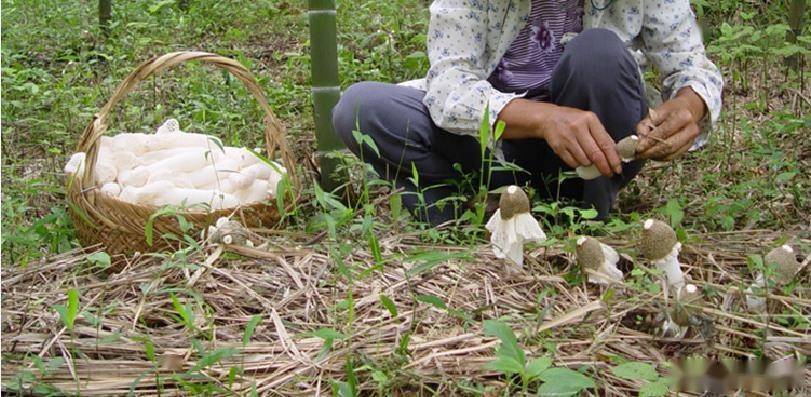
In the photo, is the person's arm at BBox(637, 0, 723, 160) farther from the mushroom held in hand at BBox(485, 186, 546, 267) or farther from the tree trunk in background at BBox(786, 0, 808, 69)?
the tree trunk in background at BBox(786, 0, 808, 69)

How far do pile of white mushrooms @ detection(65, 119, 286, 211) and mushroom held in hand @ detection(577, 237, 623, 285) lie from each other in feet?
2.78

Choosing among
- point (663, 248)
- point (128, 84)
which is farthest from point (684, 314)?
point (128, 84)

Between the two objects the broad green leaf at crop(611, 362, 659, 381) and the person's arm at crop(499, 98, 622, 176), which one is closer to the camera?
the broad green leaf at crop(611, 362, 659, 381)

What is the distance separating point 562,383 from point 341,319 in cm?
51

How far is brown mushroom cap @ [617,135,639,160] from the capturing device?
2.11 m

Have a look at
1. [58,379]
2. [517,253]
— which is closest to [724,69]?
[517,253]

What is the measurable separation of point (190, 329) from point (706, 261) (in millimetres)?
1041

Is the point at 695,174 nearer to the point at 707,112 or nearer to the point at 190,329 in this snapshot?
the point at 707,112

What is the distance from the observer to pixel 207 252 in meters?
2.09

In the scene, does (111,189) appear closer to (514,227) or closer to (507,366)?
(514,227)

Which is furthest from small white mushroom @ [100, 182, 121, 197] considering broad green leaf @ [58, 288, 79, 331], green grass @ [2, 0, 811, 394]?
broad green leaf @ [58, 288, 79, 331]

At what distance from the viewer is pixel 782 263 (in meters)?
1.73

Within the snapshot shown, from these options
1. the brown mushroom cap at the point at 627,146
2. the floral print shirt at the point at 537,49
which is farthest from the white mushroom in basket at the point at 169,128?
the brown mushroom cap at the point at 627,146

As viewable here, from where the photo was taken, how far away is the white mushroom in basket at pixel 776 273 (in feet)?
5.62
